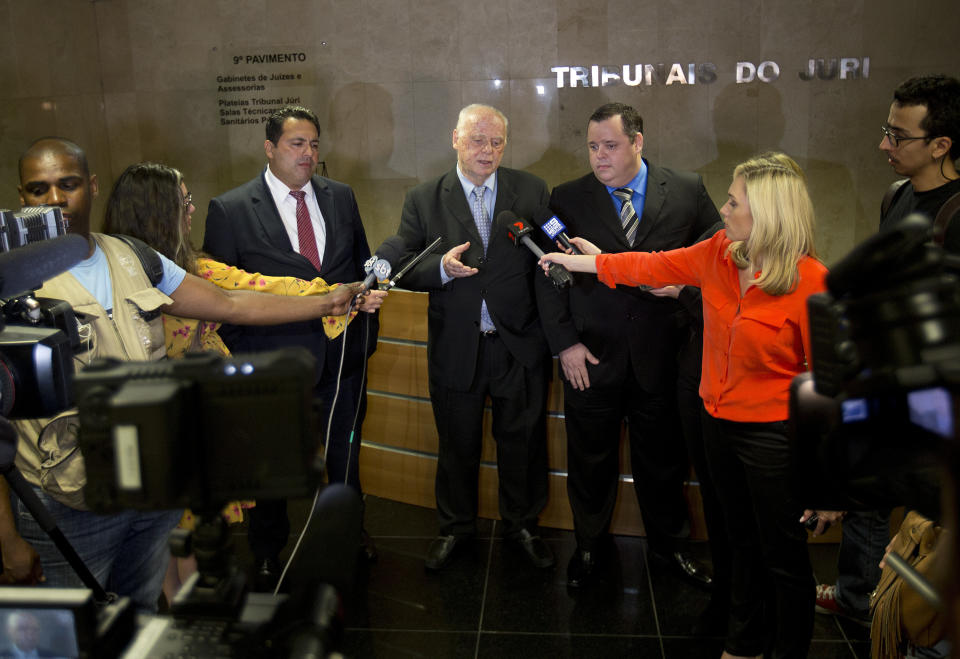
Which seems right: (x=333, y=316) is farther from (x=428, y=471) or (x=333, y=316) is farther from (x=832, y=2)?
(x=832, y=2)

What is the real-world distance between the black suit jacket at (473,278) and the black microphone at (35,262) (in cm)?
197

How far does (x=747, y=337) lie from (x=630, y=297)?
0.91 meters

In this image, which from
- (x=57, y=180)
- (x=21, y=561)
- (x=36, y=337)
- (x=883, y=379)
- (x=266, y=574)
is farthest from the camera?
(x=266, y=574)

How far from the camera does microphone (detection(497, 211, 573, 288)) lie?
111 inches

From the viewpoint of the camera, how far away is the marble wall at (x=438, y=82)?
19.8 ft

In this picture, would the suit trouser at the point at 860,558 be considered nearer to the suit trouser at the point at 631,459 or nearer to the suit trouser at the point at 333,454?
the suit trouser at the point at 631,459

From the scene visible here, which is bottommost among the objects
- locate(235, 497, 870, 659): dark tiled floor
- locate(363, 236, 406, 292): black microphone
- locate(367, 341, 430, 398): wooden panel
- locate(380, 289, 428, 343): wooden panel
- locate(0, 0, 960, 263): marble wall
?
locate(235, 497, 870, 659): dark tiled floor

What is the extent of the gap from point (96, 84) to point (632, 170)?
5554 millimetres

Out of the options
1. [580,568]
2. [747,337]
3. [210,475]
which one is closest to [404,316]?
[580,568]

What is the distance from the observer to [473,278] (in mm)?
3275

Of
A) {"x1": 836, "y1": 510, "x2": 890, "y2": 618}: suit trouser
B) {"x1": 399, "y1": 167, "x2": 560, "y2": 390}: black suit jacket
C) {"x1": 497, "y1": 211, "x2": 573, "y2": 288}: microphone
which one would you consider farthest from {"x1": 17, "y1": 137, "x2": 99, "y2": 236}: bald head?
{"x1": 836, "y1": 510, "x2": 890, "y2": 618}: suit trouser

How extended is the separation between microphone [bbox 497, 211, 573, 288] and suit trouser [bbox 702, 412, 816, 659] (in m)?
0.72

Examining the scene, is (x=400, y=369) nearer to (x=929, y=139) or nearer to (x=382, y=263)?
(x=382, y=263)

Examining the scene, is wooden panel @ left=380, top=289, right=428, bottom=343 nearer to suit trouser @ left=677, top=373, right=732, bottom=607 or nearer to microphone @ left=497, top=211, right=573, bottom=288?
microphone @ left=497, top=211, right=573, bottom=288
